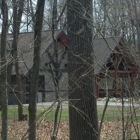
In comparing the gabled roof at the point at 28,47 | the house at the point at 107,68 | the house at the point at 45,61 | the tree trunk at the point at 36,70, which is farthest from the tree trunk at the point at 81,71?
the gabled roof at the point at 28,47

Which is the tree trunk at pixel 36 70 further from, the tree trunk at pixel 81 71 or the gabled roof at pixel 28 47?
the tree trunk at pixel 81 71

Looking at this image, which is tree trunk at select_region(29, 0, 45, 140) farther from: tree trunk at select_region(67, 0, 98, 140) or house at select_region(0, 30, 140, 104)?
tree trunk at select_region(67, 0, 98, 140)

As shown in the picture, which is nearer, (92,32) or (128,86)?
(128,86)

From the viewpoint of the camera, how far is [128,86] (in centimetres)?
673

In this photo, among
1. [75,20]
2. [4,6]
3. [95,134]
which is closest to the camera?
[95,134]

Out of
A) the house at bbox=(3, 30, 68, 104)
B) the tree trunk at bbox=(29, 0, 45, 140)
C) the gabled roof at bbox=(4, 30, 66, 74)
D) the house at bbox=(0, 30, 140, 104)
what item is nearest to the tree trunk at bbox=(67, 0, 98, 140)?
the house at bbox=(0, 30, 140, 104)

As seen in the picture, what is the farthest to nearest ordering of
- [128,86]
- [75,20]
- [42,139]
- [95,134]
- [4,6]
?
[42,139] → [4,6] → [75,20] → [95,134] → [128,86]

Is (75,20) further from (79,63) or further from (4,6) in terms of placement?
(4,6)

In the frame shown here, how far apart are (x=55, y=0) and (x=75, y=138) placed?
302 cm

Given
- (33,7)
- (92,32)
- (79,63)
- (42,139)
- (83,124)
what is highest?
(33,7)

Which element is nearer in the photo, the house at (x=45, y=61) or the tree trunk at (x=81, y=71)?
the house at (x=45, y=61)

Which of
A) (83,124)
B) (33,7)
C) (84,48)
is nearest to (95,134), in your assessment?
(83,124)

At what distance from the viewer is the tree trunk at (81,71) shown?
7.24 metres

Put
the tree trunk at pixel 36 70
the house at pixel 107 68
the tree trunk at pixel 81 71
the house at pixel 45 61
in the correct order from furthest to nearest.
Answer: the tree trunk at pixel 81 71, the house at pixel 45 61, the tree trunk at pixel 36 70, the house at pixel 107 68
